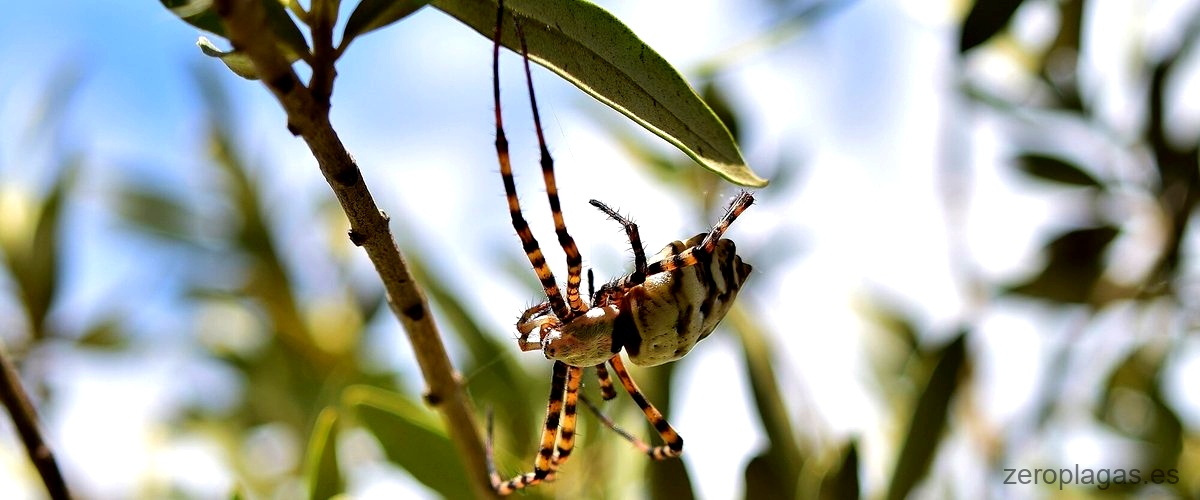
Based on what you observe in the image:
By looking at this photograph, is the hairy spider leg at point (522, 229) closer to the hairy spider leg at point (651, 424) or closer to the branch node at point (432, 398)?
the hairy spider leg at point (651, 424)

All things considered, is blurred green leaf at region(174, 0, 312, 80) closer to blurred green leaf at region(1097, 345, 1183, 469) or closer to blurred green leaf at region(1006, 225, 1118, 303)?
blurred green leaf at region(1006, 225, 1118, 303)

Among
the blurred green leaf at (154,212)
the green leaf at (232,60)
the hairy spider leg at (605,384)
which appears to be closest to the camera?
the green leaf at (232,60)

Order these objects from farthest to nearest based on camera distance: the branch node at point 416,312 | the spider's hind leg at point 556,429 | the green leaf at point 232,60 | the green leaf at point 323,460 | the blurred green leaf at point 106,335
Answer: the blurred green leaf at point 106,335
the spider's hind leg at point 556,429
the green leaf at point 323,460
the branch node at point 416,312
the green leaf at point 232,60

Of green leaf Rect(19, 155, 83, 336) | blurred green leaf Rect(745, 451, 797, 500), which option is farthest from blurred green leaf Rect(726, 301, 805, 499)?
Result: green leaf Rect(19, 155, 83, 336)

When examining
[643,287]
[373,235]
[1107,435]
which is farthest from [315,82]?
[1107,435]

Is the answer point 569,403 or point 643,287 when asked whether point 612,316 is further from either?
point 569,403

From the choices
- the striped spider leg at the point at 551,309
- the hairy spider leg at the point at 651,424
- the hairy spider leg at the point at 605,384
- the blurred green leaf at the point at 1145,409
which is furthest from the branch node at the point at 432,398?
the blurred green leaf at the point at 1145,409

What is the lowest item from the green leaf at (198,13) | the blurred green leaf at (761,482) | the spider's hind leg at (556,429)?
the spider's hind leg at (556,429)
